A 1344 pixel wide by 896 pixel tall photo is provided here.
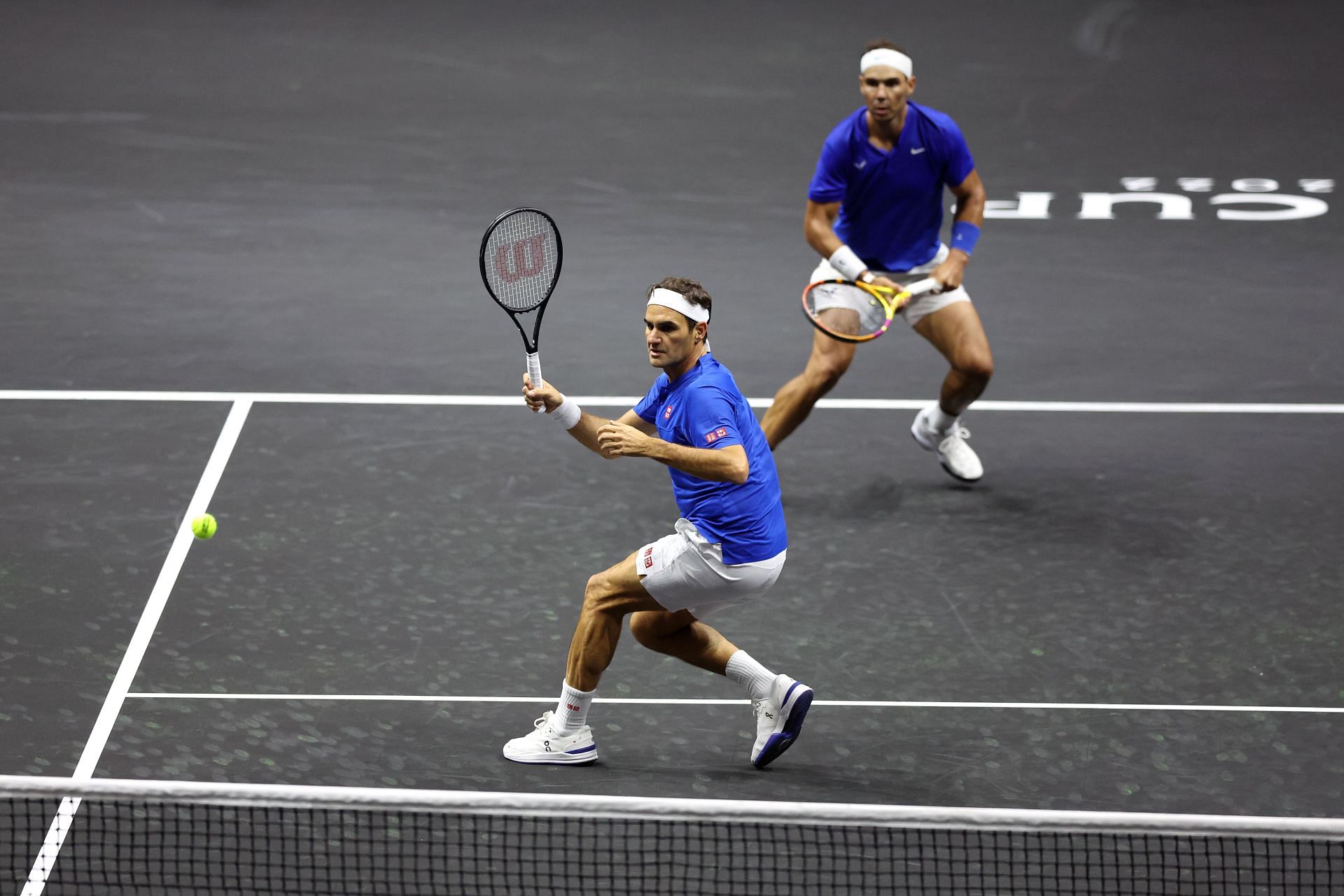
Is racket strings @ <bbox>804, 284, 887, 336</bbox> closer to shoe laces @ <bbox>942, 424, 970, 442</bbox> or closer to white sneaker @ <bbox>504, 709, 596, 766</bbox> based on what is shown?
shoe laces @ <bbox>942, 424, 970, 442</bbox>

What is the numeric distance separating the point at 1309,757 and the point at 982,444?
9.50ft

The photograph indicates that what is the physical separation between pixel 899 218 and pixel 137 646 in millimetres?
3733

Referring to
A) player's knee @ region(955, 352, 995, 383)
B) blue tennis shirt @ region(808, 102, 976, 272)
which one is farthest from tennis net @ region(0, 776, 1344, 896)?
blue tennis shirt @ region(808, 102, 976, 272)

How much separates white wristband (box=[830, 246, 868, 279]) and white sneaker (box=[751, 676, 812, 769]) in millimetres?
2533

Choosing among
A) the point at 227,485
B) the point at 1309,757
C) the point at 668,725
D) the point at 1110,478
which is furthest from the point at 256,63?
the point at 1309,757

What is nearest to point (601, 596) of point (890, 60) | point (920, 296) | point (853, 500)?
point (853, 500)

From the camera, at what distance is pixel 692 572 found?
5410 millimetres

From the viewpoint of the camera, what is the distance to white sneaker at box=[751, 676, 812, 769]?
560 centimetres

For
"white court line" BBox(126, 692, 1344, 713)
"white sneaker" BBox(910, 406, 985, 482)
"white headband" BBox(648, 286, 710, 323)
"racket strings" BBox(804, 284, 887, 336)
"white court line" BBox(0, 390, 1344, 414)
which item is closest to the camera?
"white headband" BBox(648, 286, 710, 323)

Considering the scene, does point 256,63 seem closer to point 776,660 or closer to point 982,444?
point 982,444

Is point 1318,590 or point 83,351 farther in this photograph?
point 83,351

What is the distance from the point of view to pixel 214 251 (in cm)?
1084

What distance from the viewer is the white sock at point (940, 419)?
7.85m

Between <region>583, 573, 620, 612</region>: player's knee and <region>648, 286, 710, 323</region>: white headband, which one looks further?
<region>583, 573, 620, 612</region>: player's knee
